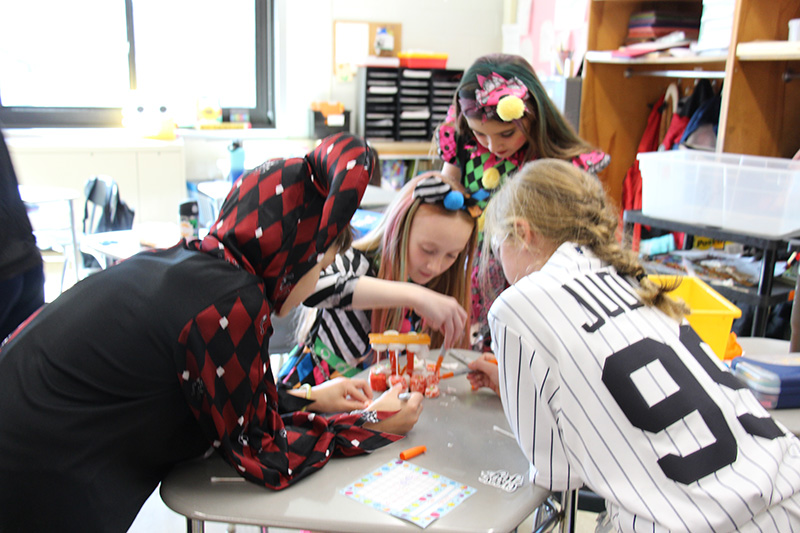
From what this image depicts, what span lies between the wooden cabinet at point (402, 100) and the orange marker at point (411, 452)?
387 centimetres

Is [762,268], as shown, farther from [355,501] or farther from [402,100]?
[402,100]

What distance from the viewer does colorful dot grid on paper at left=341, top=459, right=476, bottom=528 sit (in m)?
1.03

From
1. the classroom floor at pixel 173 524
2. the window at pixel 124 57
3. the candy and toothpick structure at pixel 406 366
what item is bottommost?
the classroom floor at pixel 173 524

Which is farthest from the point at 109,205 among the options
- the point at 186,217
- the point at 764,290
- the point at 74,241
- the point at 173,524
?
the point at 764,290

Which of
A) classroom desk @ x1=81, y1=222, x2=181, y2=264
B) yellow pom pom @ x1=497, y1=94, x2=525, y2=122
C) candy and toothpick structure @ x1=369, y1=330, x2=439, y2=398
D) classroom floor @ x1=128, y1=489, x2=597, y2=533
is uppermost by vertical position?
yellow pom pom @ x1=497, y1=94, x2=525, y2=122

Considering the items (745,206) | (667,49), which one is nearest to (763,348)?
(745,206)

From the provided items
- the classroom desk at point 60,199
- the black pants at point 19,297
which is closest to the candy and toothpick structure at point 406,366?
the black pants at point 19,297

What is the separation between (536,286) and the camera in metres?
1.15

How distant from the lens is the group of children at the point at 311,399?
984 millimetres

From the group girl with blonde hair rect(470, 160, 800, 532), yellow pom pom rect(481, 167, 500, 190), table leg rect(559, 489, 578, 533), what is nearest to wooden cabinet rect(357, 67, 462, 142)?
yellow pom pom rect(481, 167, 500, 190)

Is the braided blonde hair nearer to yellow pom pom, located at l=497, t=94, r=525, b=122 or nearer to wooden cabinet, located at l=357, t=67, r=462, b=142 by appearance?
yellow pom pom, located at l=497, t=94, r=525, b=122

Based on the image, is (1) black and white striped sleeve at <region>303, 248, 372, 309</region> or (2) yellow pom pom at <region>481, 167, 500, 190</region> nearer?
(1) black and white striped sleeve at <region>303, 248, 372, 309</region>

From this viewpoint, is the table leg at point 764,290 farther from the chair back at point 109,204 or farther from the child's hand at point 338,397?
the chair back at point 109,204

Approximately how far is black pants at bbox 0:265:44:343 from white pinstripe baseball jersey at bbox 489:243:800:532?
3.36 feet
